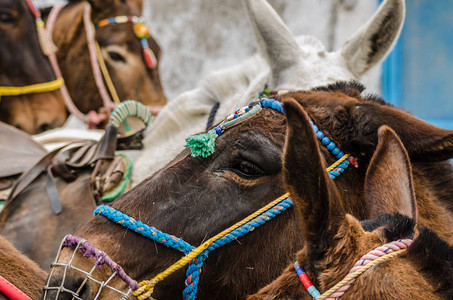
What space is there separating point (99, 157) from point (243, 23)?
630 cm

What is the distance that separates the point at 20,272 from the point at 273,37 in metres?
1.62

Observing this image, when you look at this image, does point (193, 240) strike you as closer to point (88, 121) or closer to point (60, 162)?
point (60, 162)

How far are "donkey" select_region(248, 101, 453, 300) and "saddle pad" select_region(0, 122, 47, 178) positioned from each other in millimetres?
2054

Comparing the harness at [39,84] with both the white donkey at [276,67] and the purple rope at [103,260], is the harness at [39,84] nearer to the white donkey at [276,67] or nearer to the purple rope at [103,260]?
the white donkey at [276,67]

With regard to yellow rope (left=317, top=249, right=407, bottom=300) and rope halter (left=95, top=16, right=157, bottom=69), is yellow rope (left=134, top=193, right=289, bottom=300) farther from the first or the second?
rope halter (left=95, top=16, right=157, bottom=69)

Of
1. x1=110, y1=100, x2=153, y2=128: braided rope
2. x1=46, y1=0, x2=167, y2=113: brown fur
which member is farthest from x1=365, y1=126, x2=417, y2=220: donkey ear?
x1=46, y1=0, x2=167, y2=113: brown fur

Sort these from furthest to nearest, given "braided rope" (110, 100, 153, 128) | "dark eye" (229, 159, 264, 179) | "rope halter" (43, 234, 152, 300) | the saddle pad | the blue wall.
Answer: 1. the blue wall
2. the saddle pad
3. "braided rope" (110, 100, 153, 128)
4. "dark eye" (229, 159, 264, 179)
5. "rope halter" (43, 234, 152, 300)

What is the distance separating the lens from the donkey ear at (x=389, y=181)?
117cm

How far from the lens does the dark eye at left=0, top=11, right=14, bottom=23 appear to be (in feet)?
13.4

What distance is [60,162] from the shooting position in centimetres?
252

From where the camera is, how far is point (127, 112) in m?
2.58

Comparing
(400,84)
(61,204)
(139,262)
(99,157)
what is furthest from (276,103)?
(400,84)

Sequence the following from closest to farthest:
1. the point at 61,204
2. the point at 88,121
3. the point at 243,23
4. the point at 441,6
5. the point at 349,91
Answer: the point at 349,91 < the point at 61,204 < the point at 88,121 < the point at 441,6 < the point at 243,23

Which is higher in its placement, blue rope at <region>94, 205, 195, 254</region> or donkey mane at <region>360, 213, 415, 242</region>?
donkey mane at <region>360, 213, 415, 242</region>
